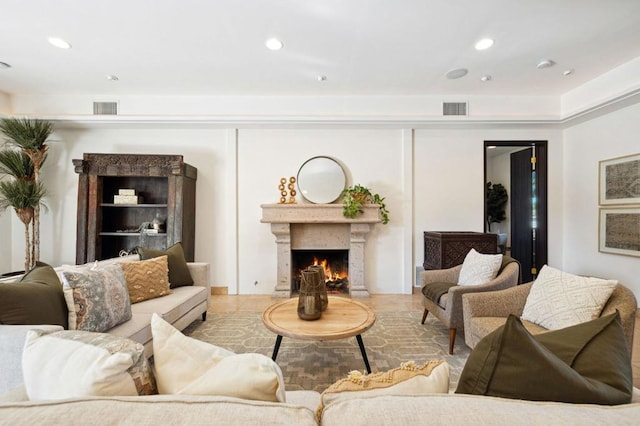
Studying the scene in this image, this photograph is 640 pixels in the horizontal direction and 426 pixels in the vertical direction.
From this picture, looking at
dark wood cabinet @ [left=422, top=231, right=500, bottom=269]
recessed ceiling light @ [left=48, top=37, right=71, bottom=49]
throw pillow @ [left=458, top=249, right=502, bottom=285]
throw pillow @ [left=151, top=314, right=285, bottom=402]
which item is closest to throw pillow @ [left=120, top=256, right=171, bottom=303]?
throw pillow @ [left=151, top=314, right=285, bottom=402]

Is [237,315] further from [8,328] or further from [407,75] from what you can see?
[407,75]

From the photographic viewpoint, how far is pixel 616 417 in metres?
0.51

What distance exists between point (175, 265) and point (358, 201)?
230 cm

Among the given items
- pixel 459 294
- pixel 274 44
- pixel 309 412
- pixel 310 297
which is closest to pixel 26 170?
pixel 274 44

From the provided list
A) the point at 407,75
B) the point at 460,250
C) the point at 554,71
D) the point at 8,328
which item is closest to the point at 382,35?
the point at 407,75

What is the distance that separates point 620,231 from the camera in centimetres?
320

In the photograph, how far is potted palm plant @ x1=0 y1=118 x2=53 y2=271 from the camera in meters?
3.26

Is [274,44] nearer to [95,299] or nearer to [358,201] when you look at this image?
[358,201]

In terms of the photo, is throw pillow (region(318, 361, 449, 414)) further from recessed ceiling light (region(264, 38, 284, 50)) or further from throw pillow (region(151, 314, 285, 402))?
recessed ceiling light (region(264, 38, 284, 50))

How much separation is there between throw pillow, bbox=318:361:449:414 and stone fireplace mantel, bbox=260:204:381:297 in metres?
2.93

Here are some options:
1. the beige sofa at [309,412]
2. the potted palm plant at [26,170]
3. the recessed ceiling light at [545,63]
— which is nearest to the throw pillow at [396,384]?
the beige sofa at [309,412]

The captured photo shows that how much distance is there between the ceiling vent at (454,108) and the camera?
12.1 feet

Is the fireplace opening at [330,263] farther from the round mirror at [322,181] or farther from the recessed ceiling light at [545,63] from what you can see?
the recessed ceiling light at [545,63]

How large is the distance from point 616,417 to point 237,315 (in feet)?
9.96
